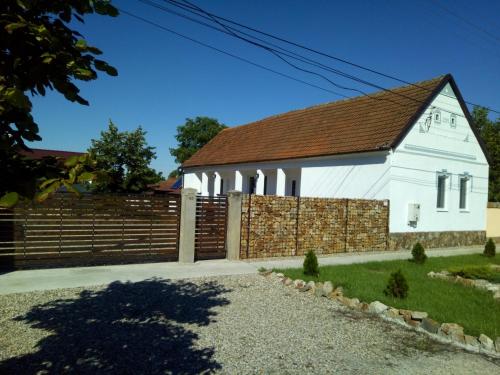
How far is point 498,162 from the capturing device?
107ft

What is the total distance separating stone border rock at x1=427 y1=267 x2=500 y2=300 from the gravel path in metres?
4.02

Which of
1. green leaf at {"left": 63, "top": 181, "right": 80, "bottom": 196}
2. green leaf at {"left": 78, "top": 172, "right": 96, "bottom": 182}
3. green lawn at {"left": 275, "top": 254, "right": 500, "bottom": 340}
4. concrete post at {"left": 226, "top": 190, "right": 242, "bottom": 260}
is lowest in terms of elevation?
green lawn at {"left": 275, "top": 254, "right": 500, "bottom": 340}

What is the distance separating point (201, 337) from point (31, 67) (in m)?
4.65

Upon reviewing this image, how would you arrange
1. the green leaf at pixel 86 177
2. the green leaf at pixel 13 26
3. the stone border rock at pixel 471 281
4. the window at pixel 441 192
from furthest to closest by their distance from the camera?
1. the window at pixel 441 192
2. the stone border rock at pixel 471 281
3. the green leaf at pixel 13 26
4. the green leaf at pixel 86 177

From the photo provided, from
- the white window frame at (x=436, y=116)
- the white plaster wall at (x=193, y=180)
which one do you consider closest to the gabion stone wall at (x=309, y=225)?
the white window frame at (x=436, y=116)

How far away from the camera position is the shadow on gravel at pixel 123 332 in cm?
481

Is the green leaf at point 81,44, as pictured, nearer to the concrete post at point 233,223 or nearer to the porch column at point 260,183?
the concrete post at point 233,223

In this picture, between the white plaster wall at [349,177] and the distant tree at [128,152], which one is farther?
the distant tree at [128,152]

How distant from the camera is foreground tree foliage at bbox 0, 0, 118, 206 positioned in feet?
7.24

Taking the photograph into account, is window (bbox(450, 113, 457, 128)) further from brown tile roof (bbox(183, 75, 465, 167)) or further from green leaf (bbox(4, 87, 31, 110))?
green leaf (bbox(4, 87, 31, 110))

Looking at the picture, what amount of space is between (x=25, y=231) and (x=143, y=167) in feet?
59.9

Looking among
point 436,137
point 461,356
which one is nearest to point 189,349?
point 461,356

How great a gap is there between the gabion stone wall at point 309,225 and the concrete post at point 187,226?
6.05ft

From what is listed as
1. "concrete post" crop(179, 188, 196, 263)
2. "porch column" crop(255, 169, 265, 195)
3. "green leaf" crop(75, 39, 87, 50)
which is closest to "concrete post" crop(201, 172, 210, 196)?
"porch column" crop(255, 169, 265, 195)
